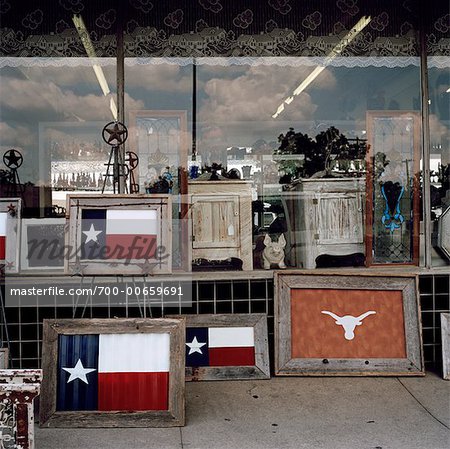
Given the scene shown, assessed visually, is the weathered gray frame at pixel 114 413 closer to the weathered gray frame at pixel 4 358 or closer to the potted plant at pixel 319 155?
the weathered gray frame at pixel 4 358

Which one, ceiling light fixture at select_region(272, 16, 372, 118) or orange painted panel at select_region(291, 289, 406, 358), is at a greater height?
ceiling light fixture at select_region(272, 16, 372, 118)

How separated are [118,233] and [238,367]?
148 centimetres

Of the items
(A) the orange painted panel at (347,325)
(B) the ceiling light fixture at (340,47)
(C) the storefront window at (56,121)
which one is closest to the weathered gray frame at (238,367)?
(A) the orange painted panel at (347,325)

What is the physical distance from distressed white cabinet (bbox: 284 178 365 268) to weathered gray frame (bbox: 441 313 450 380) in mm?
1026

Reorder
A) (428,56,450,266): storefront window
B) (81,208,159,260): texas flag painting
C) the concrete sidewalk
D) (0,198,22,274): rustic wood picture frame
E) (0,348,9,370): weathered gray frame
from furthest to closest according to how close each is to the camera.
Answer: (428,56,450,266): storefront window
(0,198,22,274): rustic wood picture frame
(81,208,159,260): texas flag painting
(0,348,9,370): weathered gray frame
the concrete sidewalk

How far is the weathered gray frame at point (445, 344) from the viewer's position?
17.3 ft

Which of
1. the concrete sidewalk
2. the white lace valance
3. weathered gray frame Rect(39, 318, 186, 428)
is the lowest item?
the concrete sidewalk

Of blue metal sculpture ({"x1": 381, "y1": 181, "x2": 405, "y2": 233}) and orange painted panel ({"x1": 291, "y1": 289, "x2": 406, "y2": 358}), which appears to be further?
blue metal sculpture ({"x1": 381, "y1": 181, "x2": 405, "y2": 233})

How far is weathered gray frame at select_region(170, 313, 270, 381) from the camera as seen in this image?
5.25 m

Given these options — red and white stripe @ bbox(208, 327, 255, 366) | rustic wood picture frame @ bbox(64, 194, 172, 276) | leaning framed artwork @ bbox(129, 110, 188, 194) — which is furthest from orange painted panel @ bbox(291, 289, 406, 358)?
leaning framed artwork @ bbox(129, 110, 188, 194)

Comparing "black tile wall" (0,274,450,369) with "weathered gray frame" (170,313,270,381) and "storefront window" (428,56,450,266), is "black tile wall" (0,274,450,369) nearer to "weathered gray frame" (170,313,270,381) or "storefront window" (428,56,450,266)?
"weathered gray frame" (170,313,270,381)

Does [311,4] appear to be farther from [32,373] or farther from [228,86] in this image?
[32,373]

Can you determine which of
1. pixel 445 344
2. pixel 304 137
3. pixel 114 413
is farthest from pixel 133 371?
pixel 304 137

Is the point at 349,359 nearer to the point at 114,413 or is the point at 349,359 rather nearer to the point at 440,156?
the point at 114,413
